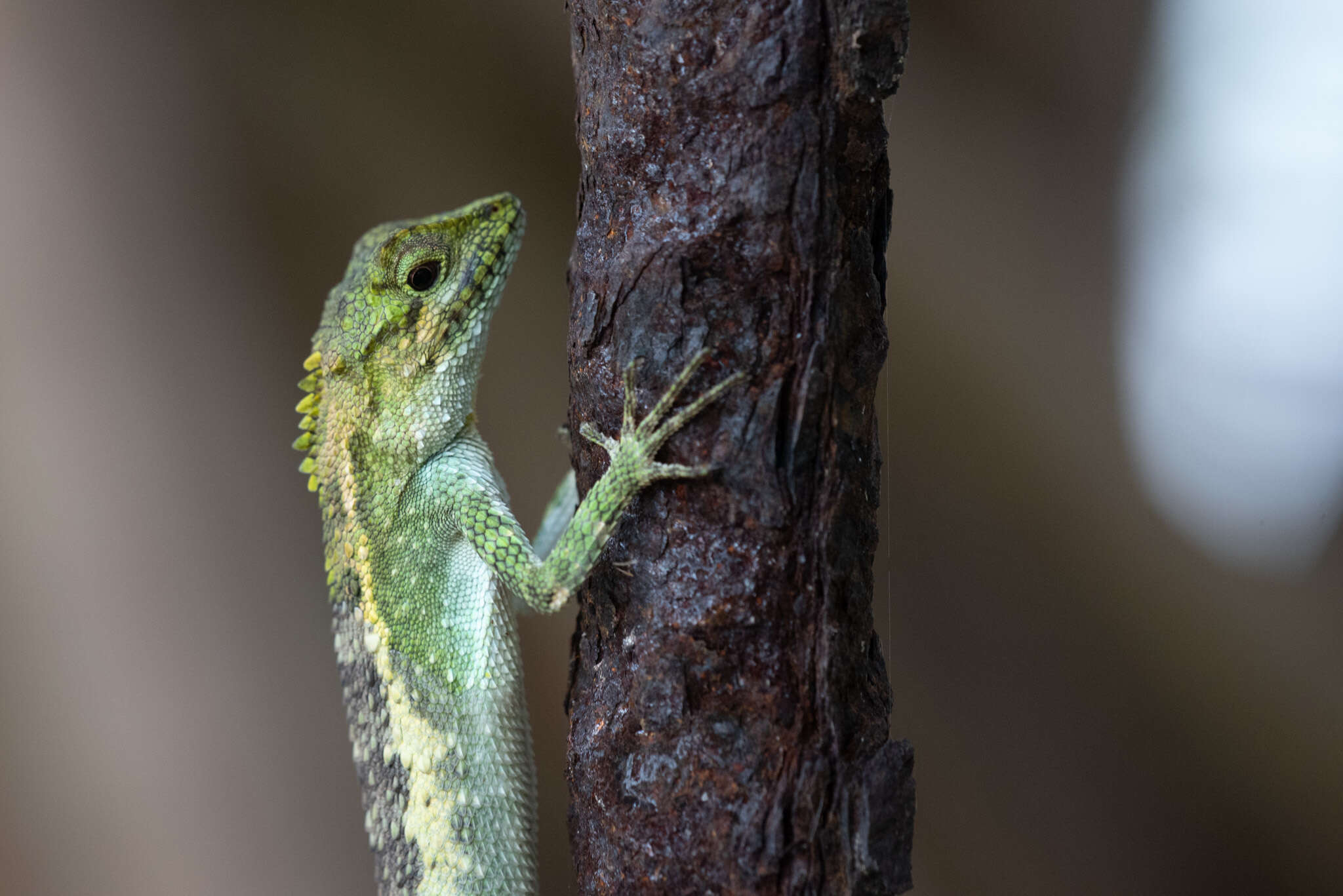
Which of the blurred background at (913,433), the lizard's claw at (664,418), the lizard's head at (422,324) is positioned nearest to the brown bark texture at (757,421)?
the lizard's claw at (664,418)

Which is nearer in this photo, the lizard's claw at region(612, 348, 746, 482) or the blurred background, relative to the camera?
the lizard's claw at region(612, 348, 746, 482)

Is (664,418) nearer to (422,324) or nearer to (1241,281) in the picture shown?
(422,324)

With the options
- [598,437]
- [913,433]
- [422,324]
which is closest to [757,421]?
[598,437]

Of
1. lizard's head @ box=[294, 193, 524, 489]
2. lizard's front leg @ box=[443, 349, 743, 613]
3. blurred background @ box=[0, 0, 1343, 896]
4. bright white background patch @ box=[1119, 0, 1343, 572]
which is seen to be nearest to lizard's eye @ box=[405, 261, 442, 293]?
lizard's head @ box=[294, 193, 524, 489]

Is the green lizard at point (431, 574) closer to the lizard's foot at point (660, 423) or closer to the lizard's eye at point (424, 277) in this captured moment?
the lizard's eye at point (424, 277)

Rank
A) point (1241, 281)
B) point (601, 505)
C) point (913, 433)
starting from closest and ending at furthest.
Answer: point (601, 505)
point (1241, 281)
point (913, 433)

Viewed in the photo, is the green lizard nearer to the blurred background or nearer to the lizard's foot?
the lizard's foot
